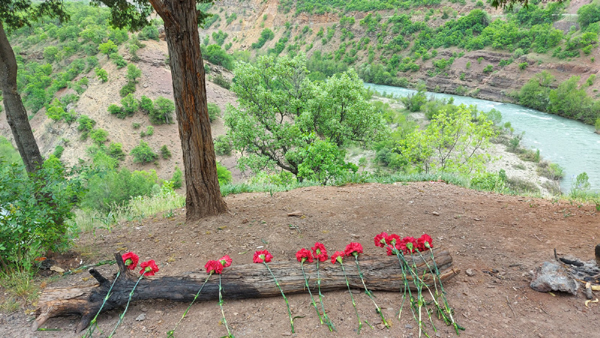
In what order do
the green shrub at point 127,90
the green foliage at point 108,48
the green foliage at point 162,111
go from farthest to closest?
the green foliage at point 108,48 → the green shrub at point 127,90 → the green foliage at point 162,111

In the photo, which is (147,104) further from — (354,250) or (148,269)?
(354,250)

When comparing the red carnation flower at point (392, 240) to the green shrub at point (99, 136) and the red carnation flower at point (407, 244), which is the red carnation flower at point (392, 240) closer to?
the red carnation flower at point (407, 244)

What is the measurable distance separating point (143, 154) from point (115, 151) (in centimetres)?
320

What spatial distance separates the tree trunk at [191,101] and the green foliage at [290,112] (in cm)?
651

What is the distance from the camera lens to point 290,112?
1186 cm

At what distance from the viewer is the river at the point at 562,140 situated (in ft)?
75.9

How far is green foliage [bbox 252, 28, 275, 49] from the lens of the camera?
78.1 metres

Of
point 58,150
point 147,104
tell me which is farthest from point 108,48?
point 58,150

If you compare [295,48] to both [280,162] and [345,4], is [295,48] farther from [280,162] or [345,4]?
[280,162]

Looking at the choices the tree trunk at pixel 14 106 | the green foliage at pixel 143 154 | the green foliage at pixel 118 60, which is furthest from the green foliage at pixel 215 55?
the tree trunk at pixel 14 106

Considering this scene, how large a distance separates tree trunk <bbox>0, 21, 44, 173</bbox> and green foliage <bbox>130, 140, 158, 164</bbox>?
101ft

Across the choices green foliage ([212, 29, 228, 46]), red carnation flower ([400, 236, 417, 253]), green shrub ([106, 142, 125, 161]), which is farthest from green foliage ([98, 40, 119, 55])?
red carnation flower ([400, 236, 417, 253])

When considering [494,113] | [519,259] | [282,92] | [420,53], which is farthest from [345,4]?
[519,259]

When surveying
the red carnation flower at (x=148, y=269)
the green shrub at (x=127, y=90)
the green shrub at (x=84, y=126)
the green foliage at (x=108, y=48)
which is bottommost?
the green shrub at (x=84, y=126)
